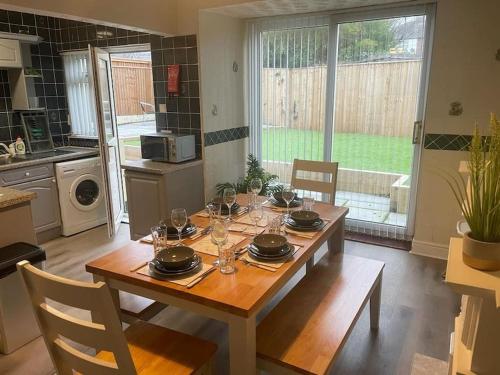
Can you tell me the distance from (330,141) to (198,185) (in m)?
1.49

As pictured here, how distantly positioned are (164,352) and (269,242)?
70cm

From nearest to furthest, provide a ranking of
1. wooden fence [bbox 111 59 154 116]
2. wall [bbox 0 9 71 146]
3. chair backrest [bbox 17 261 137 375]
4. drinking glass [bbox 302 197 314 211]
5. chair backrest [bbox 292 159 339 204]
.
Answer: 1. chair backrest [bbox 17 261 137 375]
2. drinking glass [bbox 302 197 314 211]
3. chair backrest [bbox 292 159 339 204]
4. wall [bbox 0 9 71 146]
5. wooden fence [bbox 111 59 154 116]

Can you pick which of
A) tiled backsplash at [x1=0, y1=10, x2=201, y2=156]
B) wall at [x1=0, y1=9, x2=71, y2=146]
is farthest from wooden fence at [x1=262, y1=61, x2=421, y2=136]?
wall at [x1=0, y1=9, x2=71, y2=146]

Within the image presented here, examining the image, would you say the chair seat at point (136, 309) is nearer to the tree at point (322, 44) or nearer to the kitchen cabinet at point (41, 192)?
the kitchen cabinet at point (41, 192)

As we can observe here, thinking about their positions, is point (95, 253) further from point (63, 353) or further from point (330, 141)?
point (330, 141)

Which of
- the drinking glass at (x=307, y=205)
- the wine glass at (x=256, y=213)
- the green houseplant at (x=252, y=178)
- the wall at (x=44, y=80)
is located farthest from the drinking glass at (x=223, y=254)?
the wall at (x=44, y=80)

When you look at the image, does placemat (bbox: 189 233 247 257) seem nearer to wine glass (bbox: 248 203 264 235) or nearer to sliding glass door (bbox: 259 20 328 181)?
wine glass (bbox: 248 203 264 235)

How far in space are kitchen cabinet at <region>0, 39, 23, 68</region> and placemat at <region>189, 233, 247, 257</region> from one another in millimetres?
3149

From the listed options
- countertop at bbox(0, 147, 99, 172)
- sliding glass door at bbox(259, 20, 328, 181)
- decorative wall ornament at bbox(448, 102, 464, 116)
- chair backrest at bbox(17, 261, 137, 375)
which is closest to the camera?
chair backrest at bbox(17, 261, 137, 375)

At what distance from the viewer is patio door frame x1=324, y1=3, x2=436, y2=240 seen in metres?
3.38

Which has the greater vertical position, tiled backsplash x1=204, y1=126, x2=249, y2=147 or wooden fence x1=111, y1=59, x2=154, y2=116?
wooden fence x1=111, y1=59, x2=154, y2=116

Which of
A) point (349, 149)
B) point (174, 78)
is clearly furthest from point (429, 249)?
point (174, 78)

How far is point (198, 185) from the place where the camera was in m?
4.00

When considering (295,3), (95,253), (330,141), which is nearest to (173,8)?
(295,3)
